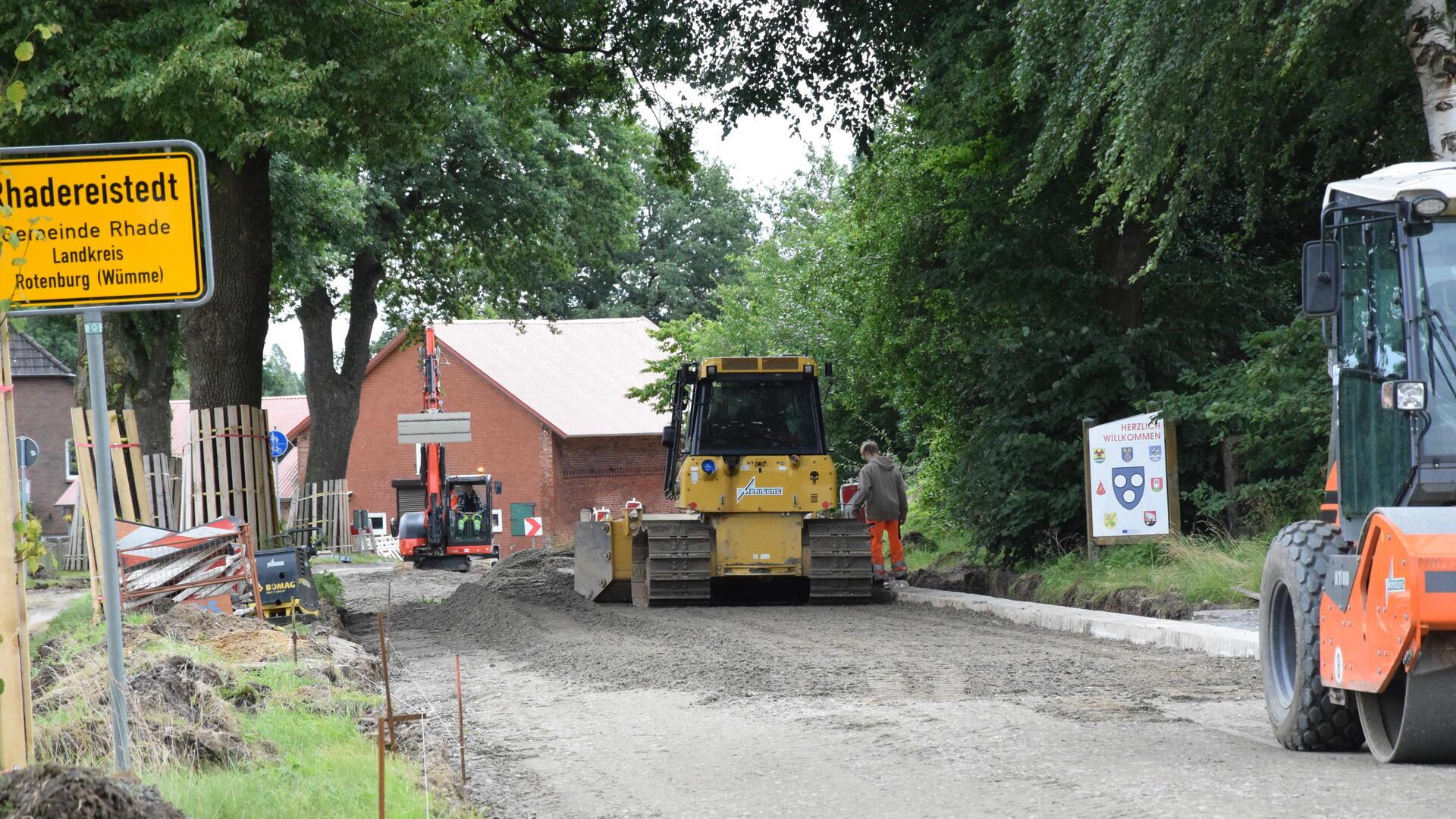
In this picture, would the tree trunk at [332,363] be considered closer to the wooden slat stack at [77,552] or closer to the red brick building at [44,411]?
the wooden slat stack at [77,552]

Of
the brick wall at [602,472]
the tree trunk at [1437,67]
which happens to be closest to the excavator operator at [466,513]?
the brick wall at [602,472]

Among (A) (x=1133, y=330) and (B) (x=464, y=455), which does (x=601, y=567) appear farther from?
(B) (x=464, y=455)

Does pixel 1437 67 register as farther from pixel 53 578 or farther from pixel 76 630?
pixel 53 578

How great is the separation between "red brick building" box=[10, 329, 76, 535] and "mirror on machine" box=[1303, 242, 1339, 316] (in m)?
55.4

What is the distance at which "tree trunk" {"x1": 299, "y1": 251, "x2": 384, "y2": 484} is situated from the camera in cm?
3869

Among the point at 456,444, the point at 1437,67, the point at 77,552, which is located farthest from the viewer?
the point at 456,444

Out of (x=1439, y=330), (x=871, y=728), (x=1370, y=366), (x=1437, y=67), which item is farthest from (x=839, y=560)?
(x=1439, y=330)

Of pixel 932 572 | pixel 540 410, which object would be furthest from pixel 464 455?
A: pixel 932 572

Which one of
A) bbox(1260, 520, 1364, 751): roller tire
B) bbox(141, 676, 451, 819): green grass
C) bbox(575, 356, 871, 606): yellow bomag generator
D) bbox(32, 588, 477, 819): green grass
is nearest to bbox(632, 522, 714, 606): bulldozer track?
bbox(575, 356, 871, 606): yellow bomag generator

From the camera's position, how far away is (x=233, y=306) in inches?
726

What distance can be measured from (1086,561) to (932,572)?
5.05 metres

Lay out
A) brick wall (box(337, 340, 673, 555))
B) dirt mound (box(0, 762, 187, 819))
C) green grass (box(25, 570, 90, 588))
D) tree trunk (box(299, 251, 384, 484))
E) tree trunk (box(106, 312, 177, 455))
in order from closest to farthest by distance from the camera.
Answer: dirt mound (box(0, 762, 187, 819)) < green grass (box(25, 570, 90, 588)) < tree trunk (box(106, 312, 177, 455)) < tree trunk (box(299, 251, 384, 484)) < brick wall (box(337, 340, 673, 555))

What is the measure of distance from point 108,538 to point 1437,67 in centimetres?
1015

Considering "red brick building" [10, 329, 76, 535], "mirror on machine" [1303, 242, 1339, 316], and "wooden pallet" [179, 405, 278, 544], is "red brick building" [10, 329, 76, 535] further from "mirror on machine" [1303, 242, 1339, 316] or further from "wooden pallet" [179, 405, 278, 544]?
"mirror on machine" [1303, 242, 1339, 316]
